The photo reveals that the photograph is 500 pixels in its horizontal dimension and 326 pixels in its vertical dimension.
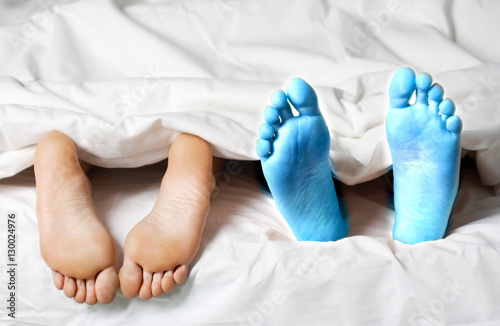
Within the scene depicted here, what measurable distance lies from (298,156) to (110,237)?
1.03ft

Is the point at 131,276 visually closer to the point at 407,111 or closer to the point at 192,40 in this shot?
the point at 407,111

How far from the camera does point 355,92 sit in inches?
45.3

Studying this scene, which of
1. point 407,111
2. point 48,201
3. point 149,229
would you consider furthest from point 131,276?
point 407,111

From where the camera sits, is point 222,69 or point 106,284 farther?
point 222,69

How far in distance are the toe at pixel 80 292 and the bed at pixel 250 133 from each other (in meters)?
0.04

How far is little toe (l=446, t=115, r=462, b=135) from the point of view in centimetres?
81

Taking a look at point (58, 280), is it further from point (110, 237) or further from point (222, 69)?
point (222, 69)

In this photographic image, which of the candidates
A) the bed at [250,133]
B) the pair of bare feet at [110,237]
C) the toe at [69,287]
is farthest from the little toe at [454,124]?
the toe at [69,287]

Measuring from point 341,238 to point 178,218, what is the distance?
271 mm

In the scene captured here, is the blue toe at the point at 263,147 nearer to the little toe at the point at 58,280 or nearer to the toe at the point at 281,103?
the toe at the point at 281,103

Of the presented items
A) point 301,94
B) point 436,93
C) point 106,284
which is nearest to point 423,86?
point 436,93

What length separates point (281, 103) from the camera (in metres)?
0.83

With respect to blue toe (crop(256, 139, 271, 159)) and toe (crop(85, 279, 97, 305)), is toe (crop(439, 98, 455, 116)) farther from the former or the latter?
toe (crop(85, 279, 97, 305))

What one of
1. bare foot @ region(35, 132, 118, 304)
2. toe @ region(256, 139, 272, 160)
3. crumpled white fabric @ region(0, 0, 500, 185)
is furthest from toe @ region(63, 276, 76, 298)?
toe @ region(256, 139, 272, 160)
